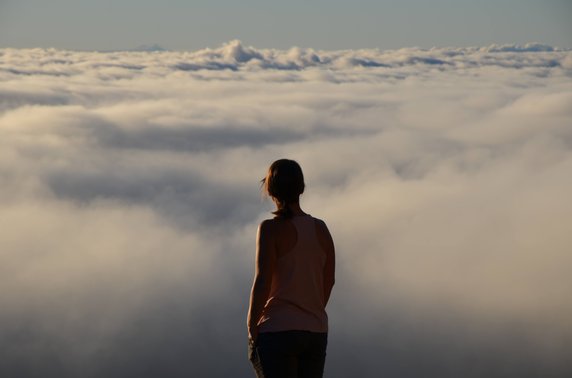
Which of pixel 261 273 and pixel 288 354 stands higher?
pixel 261 273

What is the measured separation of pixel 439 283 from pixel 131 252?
197 feet

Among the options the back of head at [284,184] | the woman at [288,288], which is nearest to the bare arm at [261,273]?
the woman at [288,288]

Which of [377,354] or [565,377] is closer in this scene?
[565,377]

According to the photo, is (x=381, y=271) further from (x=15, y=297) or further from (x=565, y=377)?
(x=15, y=297)

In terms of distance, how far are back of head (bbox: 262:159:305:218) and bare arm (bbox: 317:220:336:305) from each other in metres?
0.21

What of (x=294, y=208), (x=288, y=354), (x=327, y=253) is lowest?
(x=288, y=354)

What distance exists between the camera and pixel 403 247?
588ft

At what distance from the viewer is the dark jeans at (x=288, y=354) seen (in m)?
4.72

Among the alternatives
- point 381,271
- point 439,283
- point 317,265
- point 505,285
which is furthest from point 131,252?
point 317,265

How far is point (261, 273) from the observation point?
15.4 feet

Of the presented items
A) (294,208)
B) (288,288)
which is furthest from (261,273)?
(294,208)

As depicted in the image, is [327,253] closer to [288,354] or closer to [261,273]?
[261,273]

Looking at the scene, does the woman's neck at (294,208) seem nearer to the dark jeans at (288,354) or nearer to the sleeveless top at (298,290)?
the sleeveless top at (298,290)

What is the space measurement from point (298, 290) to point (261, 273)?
29cm
